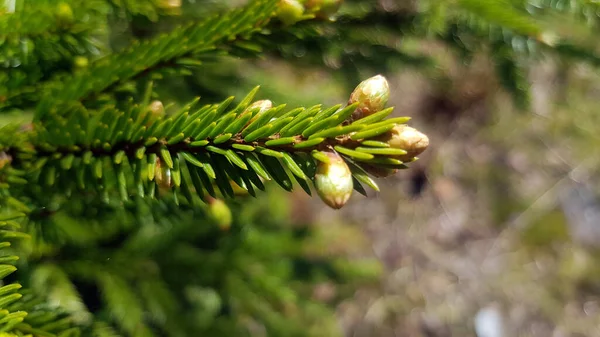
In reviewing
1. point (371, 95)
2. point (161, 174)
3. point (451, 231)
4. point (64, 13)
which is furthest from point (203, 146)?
point (451, 231)

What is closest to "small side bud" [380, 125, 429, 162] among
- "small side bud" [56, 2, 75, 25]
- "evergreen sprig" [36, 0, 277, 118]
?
"evergreen sprig" [36, 0, 277, 118]

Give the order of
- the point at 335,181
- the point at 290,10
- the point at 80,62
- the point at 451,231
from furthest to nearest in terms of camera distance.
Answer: the point at 451,231, the point at 80,62, the point at 290,10, the point at 335,181

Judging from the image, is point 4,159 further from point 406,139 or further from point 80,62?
point 406,139

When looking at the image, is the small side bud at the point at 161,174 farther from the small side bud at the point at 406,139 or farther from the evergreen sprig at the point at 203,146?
the small side bud at the point at 406,139

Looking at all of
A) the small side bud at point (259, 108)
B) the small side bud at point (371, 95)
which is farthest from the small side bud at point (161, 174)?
the small side bud at point (371, 95)

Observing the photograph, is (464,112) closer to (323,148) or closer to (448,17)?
(448,17)

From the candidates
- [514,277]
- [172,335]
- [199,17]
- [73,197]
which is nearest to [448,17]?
[199,17]

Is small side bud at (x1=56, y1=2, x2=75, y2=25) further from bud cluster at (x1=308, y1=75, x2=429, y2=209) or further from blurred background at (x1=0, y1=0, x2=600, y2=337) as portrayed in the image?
blurred background at (x1=0, y1=0, x2=600, y2=337)

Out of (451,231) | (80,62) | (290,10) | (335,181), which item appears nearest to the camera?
(335,181)
